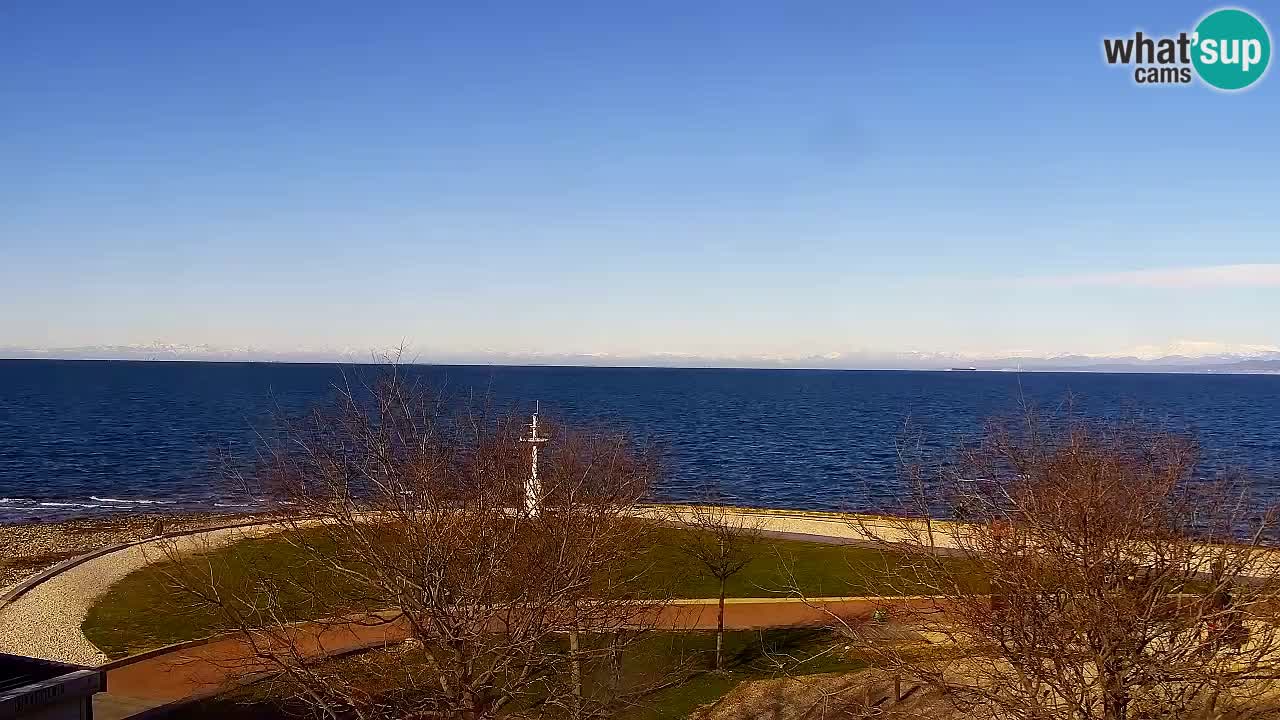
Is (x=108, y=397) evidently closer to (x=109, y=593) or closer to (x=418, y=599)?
(x=109, y=593)

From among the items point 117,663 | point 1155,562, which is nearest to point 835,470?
point 117,663

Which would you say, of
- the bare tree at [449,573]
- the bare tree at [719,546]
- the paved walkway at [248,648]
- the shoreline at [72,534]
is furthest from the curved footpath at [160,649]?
the shoreline at [72,534]

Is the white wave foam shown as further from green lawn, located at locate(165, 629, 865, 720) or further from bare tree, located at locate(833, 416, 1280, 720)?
bare tree, located at locate(833, 416, 1280, 720)

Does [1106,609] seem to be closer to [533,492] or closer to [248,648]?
[533,492]

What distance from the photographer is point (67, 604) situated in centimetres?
2739

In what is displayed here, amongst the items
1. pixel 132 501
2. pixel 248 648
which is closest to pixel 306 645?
pixel 248 648

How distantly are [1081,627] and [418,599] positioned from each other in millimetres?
7379

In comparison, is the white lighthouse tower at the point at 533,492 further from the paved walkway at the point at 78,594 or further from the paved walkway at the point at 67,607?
the paved walkway at the point at 67,607

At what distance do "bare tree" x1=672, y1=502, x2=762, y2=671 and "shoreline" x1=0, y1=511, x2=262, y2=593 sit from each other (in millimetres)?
14465

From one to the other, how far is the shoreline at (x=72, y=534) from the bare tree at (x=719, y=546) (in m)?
14.5

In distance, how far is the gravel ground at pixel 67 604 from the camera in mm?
23422

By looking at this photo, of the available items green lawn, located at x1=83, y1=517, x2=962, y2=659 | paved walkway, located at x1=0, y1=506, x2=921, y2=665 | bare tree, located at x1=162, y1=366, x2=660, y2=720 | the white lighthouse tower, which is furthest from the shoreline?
bare tree, located at x1=162, y1=366, x2=660, y2=720

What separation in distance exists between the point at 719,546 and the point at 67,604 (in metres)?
17.5

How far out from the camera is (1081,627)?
35.8ft
